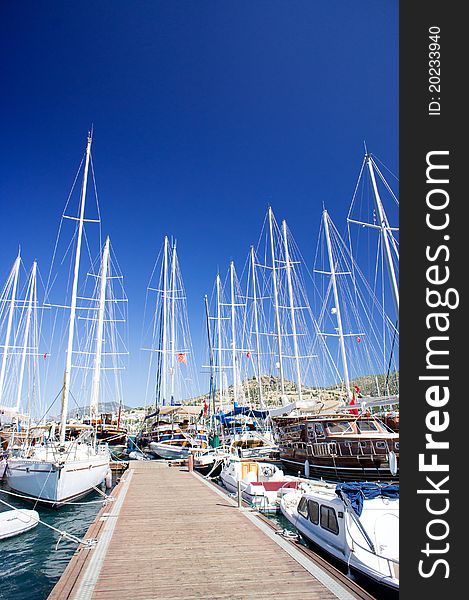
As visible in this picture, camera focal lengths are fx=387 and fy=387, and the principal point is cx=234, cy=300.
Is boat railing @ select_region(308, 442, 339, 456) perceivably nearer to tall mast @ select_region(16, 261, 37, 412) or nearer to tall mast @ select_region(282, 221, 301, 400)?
tall mast @ select_region(282, 221, 301, 400)

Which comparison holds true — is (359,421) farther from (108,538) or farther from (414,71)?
(414,71)

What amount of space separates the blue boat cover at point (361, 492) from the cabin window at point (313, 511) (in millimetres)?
1769

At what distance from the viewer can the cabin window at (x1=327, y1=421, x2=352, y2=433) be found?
2625cm

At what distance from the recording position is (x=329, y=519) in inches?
479

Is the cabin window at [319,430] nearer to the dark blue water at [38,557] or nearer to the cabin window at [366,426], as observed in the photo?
the cabin window at [366,426]

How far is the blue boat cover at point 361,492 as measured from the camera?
11.2 meters

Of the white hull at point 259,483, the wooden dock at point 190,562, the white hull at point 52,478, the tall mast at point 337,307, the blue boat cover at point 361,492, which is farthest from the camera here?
the tall mast at point 337,307

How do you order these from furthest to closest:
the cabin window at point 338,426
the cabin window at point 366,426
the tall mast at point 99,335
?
the tall mast at point 99,335 < the cabin window at point 338,426 < the cabin window at point 366,426

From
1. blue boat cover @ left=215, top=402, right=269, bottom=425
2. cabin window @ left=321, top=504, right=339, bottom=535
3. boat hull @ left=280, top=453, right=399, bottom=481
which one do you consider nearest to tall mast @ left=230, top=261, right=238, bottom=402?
blue boat cover @ left=215, top=402, right=269, bottom=425

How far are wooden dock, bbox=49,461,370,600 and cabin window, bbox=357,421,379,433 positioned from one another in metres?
14.1

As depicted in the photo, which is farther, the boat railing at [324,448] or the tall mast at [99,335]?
the tall mast at [99,335]

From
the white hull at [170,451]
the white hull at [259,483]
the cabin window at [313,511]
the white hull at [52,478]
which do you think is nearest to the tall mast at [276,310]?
the white hull at [170,451]

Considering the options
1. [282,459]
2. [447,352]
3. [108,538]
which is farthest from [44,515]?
[447,352]

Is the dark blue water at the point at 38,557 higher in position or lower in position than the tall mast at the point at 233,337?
lower
